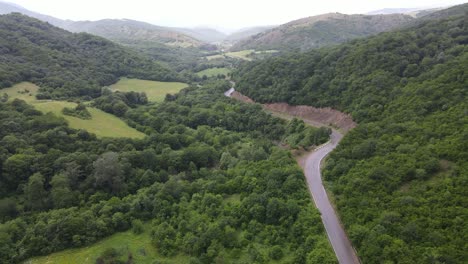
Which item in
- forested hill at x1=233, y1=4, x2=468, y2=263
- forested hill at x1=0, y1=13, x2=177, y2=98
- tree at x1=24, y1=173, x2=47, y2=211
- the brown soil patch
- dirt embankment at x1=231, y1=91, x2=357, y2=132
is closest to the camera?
forested hill at x1=233, y1=4, x2=468, y2=263

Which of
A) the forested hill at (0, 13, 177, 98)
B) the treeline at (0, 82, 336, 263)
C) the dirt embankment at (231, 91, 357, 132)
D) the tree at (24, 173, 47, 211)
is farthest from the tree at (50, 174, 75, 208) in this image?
the dirt embankment at (231, 91, 357, 132)

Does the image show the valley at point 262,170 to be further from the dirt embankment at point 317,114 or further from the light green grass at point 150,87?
the light green grass at point 150,87

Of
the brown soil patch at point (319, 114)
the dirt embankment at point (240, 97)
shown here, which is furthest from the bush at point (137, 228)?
the dirt embankment at point (240, 97)

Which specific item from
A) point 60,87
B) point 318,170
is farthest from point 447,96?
point 60,87

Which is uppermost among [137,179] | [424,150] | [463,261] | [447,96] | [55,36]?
[55,36]

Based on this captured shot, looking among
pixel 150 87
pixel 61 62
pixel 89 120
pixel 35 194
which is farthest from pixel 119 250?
pixel 150 87

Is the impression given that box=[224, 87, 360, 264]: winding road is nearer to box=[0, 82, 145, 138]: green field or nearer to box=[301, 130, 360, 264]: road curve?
box=[301, 130, 360, 264]: road curve

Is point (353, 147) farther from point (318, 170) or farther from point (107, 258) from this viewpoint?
point (107, 258)
